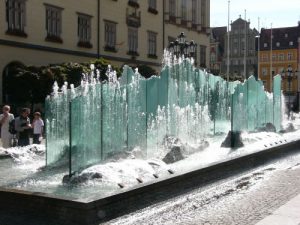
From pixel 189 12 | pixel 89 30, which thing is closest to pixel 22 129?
pixel 89 30

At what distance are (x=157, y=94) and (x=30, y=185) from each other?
6876 millimetres

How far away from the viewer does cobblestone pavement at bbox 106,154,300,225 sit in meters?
7.78

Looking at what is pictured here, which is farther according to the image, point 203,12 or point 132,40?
point 203,12

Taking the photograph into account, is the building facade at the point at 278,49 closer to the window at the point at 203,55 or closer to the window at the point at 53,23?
the window at the point at 203,55

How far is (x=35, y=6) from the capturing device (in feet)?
104

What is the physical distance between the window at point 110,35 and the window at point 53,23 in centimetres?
513

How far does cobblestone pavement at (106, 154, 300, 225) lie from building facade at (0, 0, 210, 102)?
69.4 feet

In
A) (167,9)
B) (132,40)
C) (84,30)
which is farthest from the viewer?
(167,9)

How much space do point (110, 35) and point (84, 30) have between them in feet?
10.2

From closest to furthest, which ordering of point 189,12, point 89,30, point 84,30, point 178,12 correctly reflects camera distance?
1. point 84,30
2. point 89,30
3. point 178,12
4. point 189,12

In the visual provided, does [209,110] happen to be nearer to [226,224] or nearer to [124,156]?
[124,156]

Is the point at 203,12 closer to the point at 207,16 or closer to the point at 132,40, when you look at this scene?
the point at 207,16

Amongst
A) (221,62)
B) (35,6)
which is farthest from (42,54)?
(221,62)

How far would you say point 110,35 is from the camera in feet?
128
